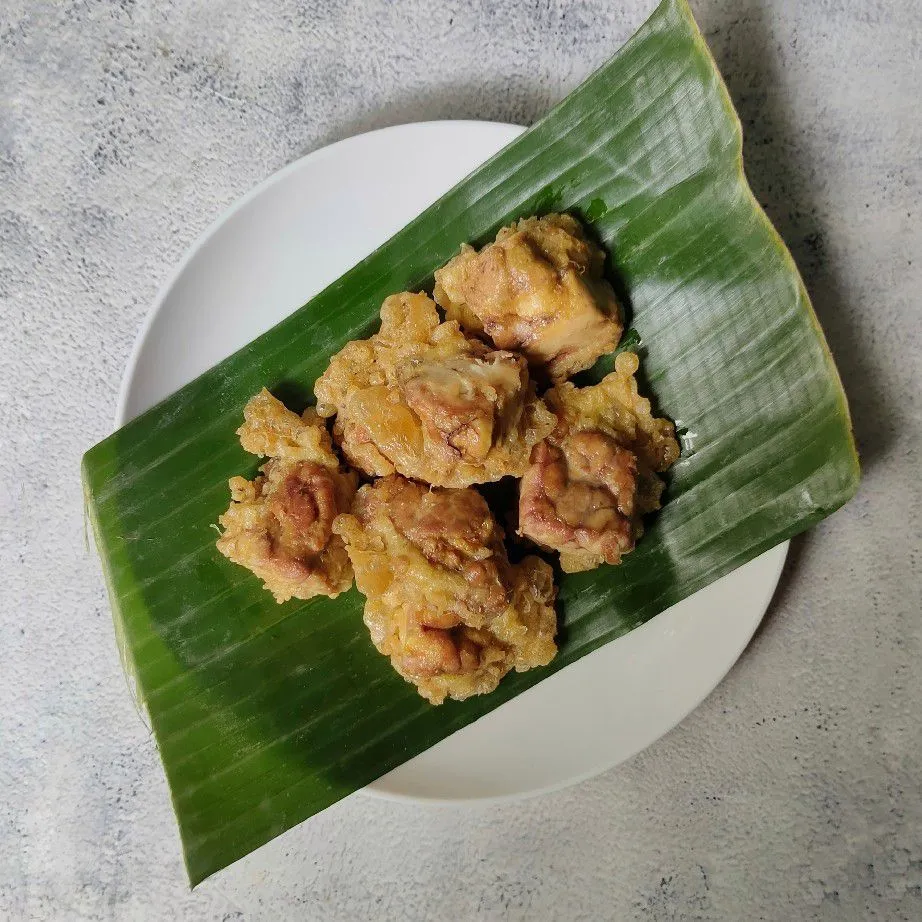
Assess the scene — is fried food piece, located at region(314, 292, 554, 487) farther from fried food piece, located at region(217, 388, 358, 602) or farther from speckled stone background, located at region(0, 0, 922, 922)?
speckled stone background, located at region(0, 0, 922, 922)

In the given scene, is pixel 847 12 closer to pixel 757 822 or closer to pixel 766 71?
pixel 766 71

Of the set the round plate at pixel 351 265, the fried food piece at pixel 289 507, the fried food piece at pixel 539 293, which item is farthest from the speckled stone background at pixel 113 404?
the fried food piece at pixel 289 507

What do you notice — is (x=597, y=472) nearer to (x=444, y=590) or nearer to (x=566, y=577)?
(x=566, y=577)

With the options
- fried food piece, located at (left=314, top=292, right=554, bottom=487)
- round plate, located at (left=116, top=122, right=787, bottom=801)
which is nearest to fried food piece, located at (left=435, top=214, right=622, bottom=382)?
fried food piece, located at (left=314, top=292, right=554, bottom=487)

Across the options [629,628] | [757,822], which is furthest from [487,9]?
[757,822]

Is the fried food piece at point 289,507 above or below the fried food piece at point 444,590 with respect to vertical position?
above

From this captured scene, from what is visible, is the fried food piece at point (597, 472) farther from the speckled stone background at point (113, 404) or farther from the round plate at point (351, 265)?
the speckled stone background at point (113, 404)

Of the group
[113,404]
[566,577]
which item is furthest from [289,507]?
[113,404]
